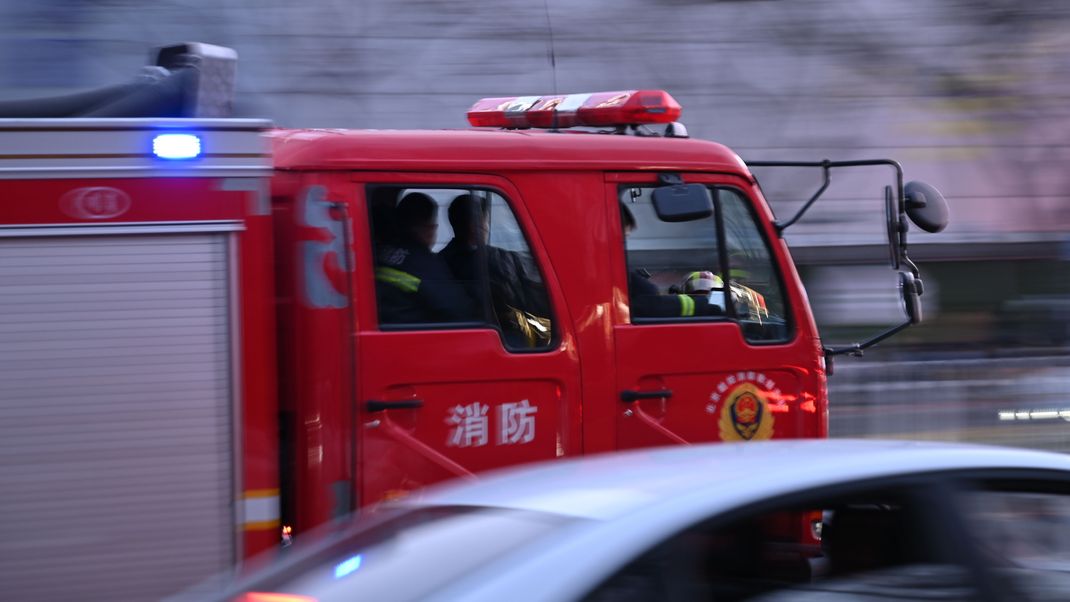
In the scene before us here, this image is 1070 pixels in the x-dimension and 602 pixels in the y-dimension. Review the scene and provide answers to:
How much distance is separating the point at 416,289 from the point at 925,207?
2.07 m

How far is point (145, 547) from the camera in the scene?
14.0ft

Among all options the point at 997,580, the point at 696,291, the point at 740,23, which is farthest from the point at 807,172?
the point at 997,580

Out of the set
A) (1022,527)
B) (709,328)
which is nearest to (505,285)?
(709,328)

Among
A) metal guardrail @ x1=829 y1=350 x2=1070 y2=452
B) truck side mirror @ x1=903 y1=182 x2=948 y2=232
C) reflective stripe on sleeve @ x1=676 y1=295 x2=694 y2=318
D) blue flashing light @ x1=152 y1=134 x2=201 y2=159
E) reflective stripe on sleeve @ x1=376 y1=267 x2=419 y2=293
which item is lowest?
metal guardrail @ x1=829 y1=350 x2=1070 y2=452

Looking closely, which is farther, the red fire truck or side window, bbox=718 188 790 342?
side window, bbox=718 188 790 342

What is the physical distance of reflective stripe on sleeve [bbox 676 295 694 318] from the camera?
514 cm

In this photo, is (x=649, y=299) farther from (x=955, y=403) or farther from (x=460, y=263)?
(x=955, y=403)

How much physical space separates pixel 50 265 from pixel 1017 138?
36.9 feet

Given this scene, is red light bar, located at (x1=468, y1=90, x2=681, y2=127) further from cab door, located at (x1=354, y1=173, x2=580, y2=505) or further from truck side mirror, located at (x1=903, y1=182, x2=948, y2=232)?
truck side mirror, located at (x1=903, y1=182, x2=948, y2=232)

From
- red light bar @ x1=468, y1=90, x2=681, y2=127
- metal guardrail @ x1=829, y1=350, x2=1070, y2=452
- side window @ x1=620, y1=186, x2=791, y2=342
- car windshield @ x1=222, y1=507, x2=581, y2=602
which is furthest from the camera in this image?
metal guardrail @ x1=829, y1=350, x2=1070, y2=452

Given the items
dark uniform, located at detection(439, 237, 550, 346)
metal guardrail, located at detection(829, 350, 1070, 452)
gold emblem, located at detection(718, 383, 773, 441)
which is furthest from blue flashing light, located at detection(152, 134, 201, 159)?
metal guardrail, located at detection(829, 350, 1070, 452)

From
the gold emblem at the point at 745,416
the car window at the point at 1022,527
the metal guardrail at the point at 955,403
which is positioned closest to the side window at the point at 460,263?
the gold emblem at the point at 745,416

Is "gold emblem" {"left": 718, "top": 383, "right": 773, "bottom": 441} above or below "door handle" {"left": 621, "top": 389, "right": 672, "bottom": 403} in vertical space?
below

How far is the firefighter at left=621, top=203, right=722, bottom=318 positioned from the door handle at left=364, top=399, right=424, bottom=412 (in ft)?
3.12
